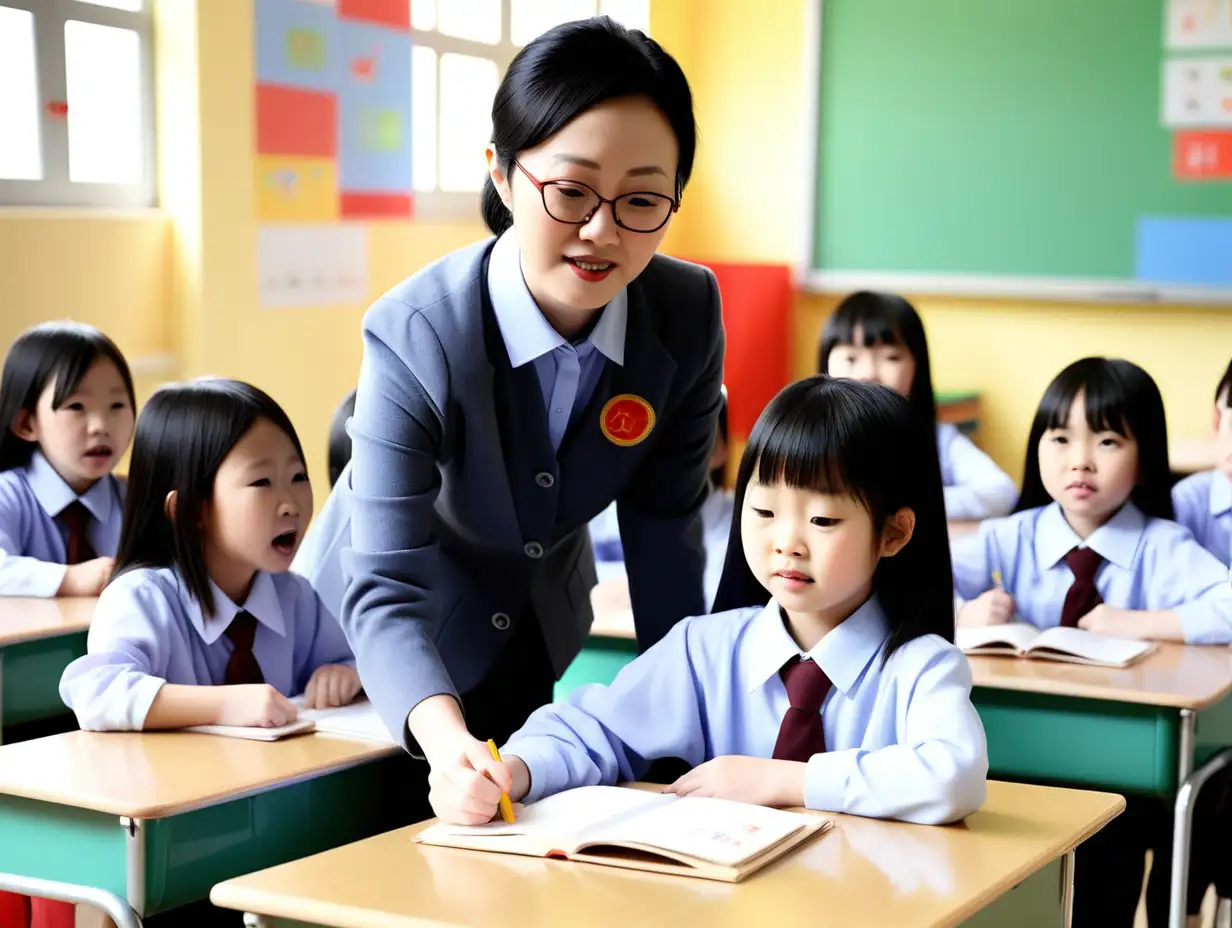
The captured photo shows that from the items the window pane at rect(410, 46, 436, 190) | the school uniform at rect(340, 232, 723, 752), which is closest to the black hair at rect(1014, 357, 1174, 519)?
the school uniform at rect(340, 232, 723, 752)

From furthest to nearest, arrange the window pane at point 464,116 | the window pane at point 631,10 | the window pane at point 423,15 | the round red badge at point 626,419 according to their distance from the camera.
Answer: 1. the window pane at point 631,10
2. the window pane at point 464,116
3. the window pane at point 423,15
4. the round red badge at point 626,419

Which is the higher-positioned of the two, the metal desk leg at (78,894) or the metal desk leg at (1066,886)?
the metal desk leg at (1066,886)

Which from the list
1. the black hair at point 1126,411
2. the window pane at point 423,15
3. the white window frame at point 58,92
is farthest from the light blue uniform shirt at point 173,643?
the window pane at point 423,15

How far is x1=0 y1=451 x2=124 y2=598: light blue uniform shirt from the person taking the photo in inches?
120

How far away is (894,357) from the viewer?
4.05 meters

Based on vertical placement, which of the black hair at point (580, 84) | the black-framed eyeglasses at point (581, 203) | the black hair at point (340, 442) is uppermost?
the black hair at point (580, 84)

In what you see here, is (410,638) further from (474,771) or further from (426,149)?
(426,149)

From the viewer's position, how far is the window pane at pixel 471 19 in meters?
5.42

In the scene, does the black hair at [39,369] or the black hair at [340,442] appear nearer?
the black hair at [340,442]

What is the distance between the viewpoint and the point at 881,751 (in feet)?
5.30

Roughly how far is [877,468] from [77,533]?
1.88 m

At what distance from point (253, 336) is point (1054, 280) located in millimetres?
2931

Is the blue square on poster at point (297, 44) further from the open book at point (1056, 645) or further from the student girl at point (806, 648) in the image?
the student girl at point (806, 648)

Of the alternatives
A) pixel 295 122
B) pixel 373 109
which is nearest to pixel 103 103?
pixel 295 122
